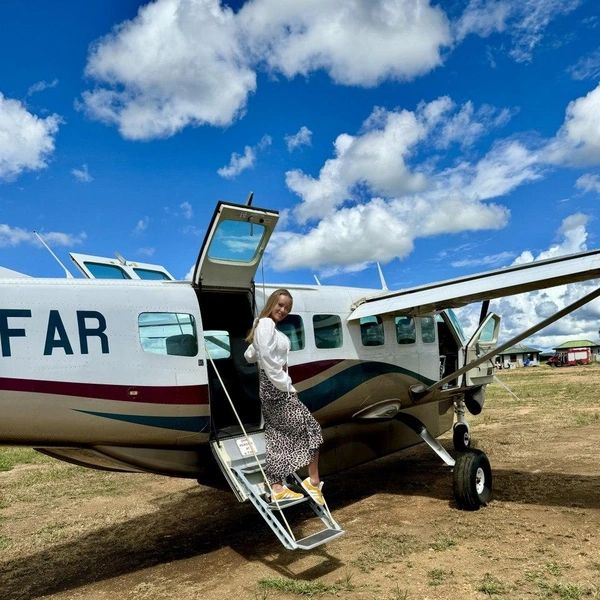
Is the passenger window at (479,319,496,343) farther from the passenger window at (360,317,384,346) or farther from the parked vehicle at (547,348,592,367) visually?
the parked vehicle at (547,348,592,367)

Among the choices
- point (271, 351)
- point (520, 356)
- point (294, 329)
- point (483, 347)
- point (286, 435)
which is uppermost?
point (294, 329)

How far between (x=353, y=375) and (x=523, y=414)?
41.6ft

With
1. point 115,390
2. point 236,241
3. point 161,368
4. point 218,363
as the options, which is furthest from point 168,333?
point 218,363

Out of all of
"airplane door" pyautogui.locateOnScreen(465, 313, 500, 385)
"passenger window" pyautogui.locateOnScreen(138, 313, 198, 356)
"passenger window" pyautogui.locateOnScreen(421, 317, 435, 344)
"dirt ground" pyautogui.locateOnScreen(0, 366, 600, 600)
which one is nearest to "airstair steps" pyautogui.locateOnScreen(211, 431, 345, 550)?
"dirt ground" pyautogui.locateOnScreen(0, 366, 600, 600)

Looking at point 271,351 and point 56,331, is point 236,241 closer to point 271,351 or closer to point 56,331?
point 271,351

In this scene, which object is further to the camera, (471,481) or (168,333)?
(471,481)

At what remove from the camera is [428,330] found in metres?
9.33

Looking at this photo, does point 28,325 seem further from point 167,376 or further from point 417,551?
point 417,551

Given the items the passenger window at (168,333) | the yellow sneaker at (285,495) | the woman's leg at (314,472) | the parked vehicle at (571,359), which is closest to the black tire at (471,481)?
the woman's leg at (314,472)

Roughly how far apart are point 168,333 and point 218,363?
1998 millimetres

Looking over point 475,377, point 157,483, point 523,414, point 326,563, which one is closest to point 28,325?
point 326,563

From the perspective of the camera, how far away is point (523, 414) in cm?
1798

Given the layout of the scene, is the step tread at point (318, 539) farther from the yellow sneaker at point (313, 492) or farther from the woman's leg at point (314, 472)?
the woman's leg at point (314, 472)

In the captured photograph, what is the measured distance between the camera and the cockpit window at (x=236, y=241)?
19.7 ft
